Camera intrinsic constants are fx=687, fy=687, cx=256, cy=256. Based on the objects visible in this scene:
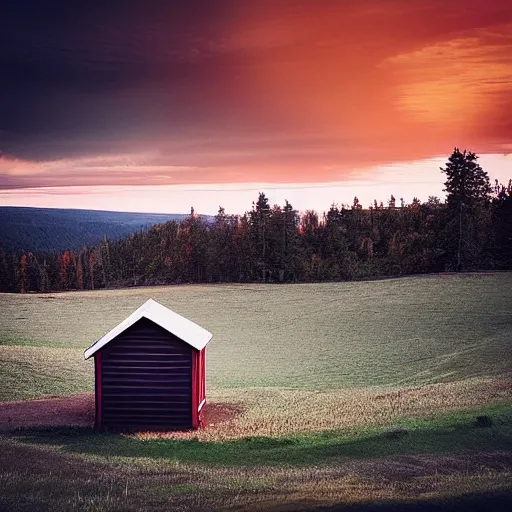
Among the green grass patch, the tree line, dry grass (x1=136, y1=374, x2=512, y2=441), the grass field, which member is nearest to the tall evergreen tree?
the tree line

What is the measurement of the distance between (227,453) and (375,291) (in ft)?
207

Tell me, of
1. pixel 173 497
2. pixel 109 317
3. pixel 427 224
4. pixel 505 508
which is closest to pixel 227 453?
pixel 173 497

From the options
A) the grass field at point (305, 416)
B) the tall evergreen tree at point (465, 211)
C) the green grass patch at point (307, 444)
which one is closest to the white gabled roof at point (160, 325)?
the grass field at point (305, 416)

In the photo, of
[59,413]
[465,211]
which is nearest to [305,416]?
[59,413]

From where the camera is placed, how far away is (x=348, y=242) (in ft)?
400

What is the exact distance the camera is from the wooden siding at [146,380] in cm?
2767

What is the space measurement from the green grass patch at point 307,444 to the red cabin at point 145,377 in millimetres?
2255

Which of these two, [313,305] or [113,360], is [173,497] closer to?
[113,360]

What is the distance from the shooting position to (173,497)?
15359mm

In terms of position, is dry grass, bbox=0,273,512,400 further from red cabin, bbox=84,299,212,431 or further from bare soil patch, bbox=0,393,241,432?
red cabin, bbox=84,299,212,431

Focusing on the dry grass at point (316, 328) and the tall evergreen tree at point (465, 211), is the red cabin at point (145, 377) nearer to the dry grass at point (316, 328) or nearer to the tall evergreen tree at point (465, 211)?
the dry grass at point (316, 328)

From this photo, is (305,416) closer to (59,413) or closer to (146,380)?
(146,380)

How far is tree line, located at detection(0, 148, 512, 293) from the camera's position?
311 ft

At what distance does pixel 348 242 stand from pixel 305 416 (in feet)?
311
